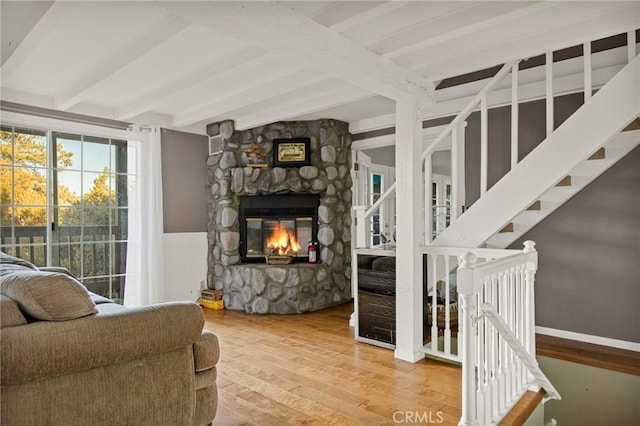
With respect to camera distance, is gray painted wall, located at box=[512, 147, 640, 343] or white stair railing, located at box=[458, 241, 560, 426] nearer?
white stair railing, located at box=[458, 241, 560, 426]

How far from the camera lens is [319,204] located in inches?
201

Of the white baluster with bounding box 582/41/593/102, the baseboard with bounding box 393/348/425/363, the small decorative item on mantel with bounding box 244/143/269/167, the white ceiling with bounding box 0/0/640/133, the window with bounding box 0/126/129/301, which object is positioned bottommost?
the baseboard with bounding box 393/348/425/363

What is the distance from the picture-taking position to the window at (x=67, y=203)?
13.0 feet

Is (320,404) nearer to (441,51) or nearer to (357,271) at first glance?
(357,271)

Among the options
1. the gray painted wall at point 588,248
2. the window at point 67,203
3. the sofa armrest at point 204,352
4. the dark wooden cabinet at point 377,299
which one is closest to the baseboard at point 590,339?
the gray painted wall at point 588,248

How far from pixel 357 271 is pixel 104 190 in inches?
120

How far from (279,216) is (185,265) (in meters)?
1.35

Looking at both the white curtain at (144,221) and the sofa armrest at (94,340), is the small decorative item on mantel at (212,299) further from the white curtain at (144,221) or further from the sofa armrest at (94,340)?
the sofa armrest at (94,340)

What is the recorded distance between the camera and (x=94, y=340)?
5.67ft

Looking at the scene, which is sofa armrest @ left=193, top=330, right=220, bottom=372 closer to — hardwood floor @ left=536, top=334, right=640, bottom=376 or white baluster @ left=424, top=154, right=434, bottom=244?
white baluster @ left=424, top=154, right=434, bottom=244

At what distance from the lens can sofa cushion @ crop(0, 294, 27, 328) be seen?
1600 mm

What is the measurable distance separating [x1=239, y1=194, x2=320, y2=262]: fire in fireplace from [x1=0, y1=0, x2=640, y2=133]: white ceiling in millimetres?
1385

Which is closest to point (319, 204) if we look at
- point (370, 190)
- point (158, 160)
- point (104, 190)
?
point (370, 190)

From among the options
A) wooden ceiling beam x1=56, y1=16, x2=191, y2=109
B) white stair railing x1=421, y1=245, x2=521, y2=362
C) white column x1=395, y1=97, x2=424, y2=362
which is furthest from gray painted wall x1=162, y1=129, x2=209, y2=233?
white stair railing x1=421, y1=245, x2=521, y2=362
